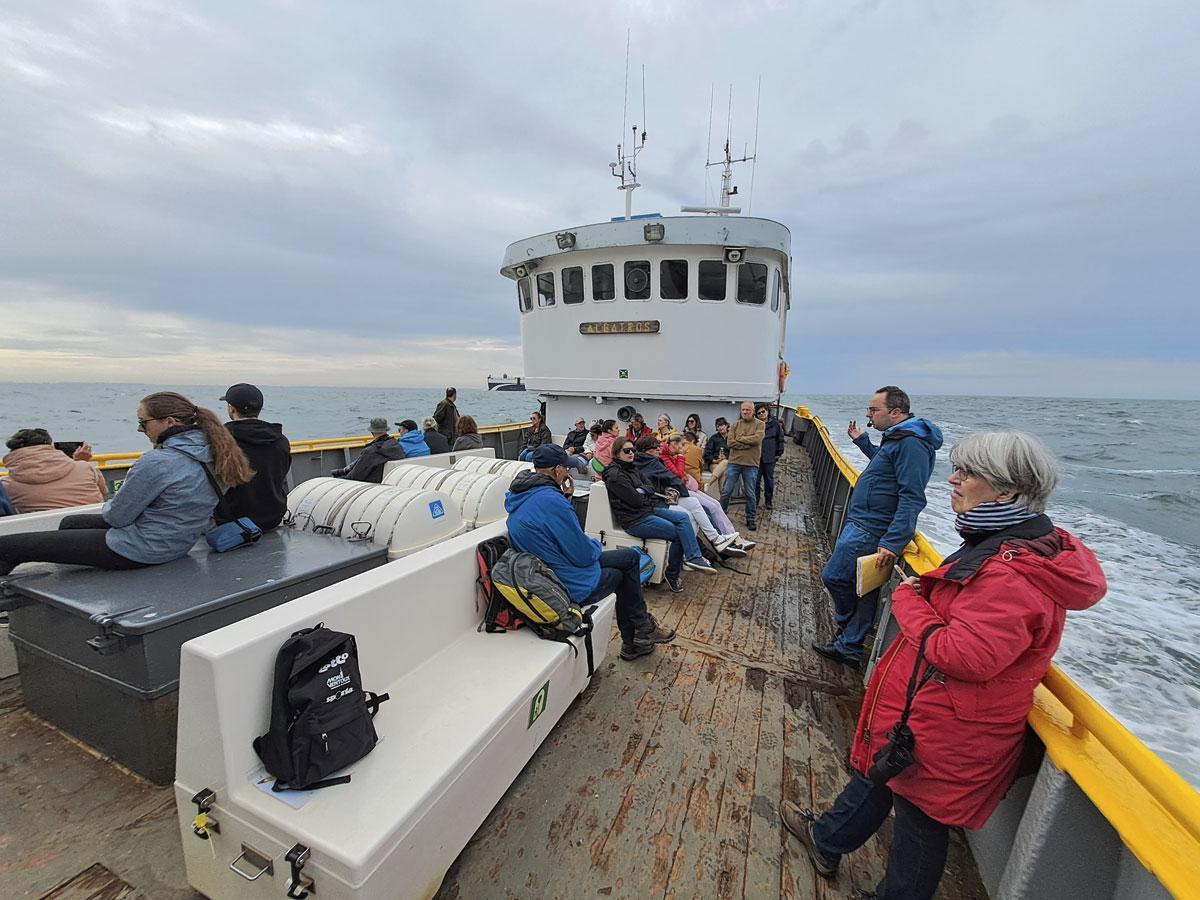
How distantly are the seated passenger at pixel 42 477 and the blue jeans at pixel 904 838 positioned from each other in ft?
18.3

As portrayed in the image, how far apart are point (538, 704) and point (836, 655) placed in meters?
2.43

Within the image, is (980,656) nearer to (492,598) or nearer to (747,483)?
(492,598)

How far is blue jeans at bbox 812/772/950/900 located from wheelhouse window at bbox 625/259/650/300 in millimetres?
9508

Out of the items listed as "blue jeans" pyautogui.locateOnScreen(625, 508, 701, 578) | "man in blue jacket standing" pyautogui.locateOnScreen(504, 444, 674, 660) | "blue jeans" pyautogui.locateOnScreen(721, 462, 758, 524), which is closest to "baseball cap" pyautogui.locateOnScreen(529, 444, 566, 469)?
"man in blue jacket standing" pyautogui.locateOnScreen(504, 444, 674, 660)

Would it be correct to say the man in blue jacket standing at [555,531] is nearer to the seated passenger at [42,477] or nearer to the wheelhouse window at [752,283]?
the seated passenger at [42,477]

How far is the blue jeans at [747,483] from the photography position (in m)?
7.24

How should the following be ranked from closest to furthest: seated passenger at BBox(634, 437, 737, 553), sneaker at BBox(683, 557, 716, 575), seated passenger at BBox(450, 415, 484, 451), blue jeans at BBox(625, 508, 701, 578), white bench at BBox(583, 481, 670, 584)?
blue jeans at BBox(625, 508, 701, 578) < white bench at BBox(583, 481, 670, 584) < seated passenger at BBox(634, 437, 737, 553) < sneaker at BBox(683, 557, 716, 575) < seated passenger at BBox(450, 415, 484, 451)

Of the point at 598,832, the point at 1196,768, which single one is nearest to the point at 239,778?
the point at 598,832

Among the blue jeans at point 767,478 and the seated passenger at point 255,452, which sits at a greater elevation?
the seated passenger at point 255,452

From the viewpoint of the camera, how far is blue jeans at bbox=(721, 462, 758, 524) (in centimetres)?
724

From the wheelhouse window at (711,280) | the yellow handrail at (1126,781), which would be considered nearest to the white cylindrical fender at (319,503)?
the yellow handrail at (1126,781)

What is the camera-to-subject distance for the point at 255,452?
128 inches

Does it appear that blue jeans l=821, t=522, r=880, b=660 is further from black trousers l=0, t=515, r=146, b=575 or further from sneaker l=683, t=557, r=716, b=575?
black trousers l=0, t=515, r=146, b=575

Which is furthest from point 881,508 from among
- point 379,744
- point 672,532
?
point 379,744
